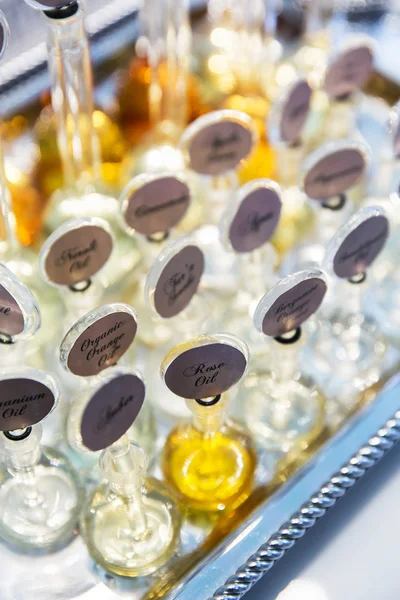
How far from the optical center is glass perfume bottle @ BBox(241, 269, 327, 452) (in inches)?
31.5

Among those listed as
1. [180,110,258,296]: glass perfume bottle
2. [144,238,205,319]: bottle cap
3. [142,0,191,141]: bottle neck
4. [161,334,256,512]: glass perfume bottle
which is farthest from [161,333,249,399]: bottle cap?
[142,0,191,141]: bottle neck

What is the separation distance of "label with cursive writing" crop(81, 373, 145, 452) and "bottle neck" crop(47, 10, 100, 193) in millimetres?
452

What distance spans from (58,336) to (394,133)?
1.62 ft

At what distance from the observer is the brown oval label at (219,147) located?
0.98 meters

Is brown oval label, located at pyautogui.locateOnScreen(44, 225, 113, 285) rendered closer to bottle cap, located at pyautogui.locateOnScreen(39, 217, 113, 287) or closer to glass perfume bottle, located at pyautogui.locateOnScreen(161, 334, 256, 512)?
bottle cap, located at pyautogui.locateOnScreen(39, 217, 113, 287)

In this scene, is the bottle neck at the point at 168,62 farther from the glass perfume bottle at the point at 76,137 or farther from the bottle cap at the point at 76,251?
the bottle cap at the point at 76,251

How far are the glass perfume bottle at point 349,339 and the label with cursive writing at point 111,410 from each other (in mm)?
272

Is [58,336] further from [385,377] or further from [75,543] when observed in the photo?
[385,377]

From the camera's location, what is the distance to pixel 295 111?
1.05 m

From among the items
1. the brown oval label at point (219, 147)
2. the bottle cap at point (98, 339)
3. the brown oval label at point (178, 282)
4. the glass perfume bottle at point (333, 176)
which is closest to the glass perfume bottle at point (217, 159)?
the brown oval label at point (219, 147)

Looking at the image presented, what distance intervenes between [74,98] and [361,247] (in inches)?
17.3

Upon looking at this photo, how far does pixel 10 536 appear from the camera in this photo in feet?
2.75

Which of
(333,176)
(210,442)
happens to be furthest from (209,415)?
(333,176)

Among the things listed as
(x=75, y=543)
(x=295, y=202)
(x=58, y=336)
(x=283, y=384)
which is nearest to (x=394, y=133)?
(x=295, y=202)
